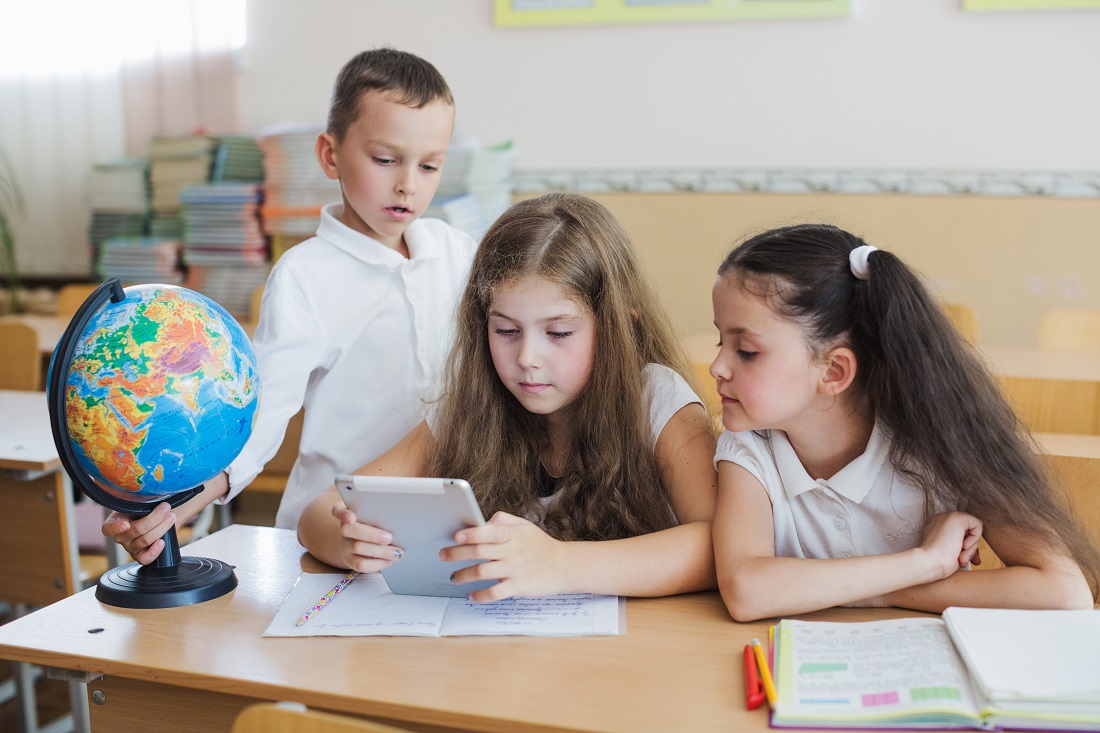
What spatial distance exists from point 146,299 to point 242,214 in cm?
257

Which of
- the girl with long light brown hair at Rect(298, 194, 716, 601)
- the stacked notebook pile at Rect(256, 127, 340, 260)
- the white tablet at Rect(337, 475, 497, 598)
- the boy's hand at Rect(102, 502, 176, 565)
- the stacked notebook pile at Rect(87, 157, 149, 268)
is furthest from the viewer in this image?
the stacked notebook pile at Rect(87, 157, 149, 268)

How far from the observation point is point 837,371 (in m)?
1.36

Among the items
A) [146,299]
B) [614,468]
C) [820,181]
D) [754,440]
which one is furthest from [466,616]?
[820,181]

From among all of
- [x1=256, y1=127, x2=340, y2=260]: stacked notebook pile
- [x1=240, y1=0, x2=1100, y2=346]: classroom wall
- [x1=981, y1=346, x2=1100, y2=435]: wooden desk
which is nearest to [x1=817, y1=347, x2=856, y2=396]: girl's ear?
[x1=981, y1=346, x2=1100, y2=435]: wooden desk

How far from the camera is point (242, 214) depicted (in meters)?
3.78

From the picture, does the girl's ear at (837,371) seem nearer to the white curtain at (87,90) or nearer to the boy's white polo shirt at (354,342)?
the boy's white polo shirt at (354,342)

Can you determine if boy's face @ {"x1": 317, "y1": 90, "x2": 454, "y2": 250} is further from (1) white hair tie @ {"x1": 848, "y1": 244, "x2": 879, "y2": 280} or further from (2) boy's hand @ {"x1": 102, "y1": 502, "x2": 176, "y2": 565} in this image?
(1) white hair tie @ {"x1": 848, "y1": 244, "x2": 879, "y2": 280}

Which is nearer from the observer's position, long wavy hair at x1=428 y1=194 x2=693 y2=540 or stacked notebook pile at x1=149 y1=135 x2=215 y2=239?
long wavy hair at x1=428 y1=194 x2=693 y2=540

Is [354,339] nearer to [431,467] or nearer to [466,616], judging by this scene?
[431,467]

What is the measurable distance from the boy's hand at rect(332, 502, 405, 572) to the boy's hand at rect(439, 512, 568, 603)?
7cm

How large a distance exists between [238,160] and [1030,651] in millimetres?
3462

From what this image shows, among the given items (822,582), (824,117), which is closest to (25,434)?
(822,582)

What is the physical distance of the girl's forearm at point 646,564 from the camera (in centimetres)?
132

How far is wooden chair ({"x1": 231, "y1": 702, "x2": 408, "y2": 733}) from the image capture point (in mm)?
849
